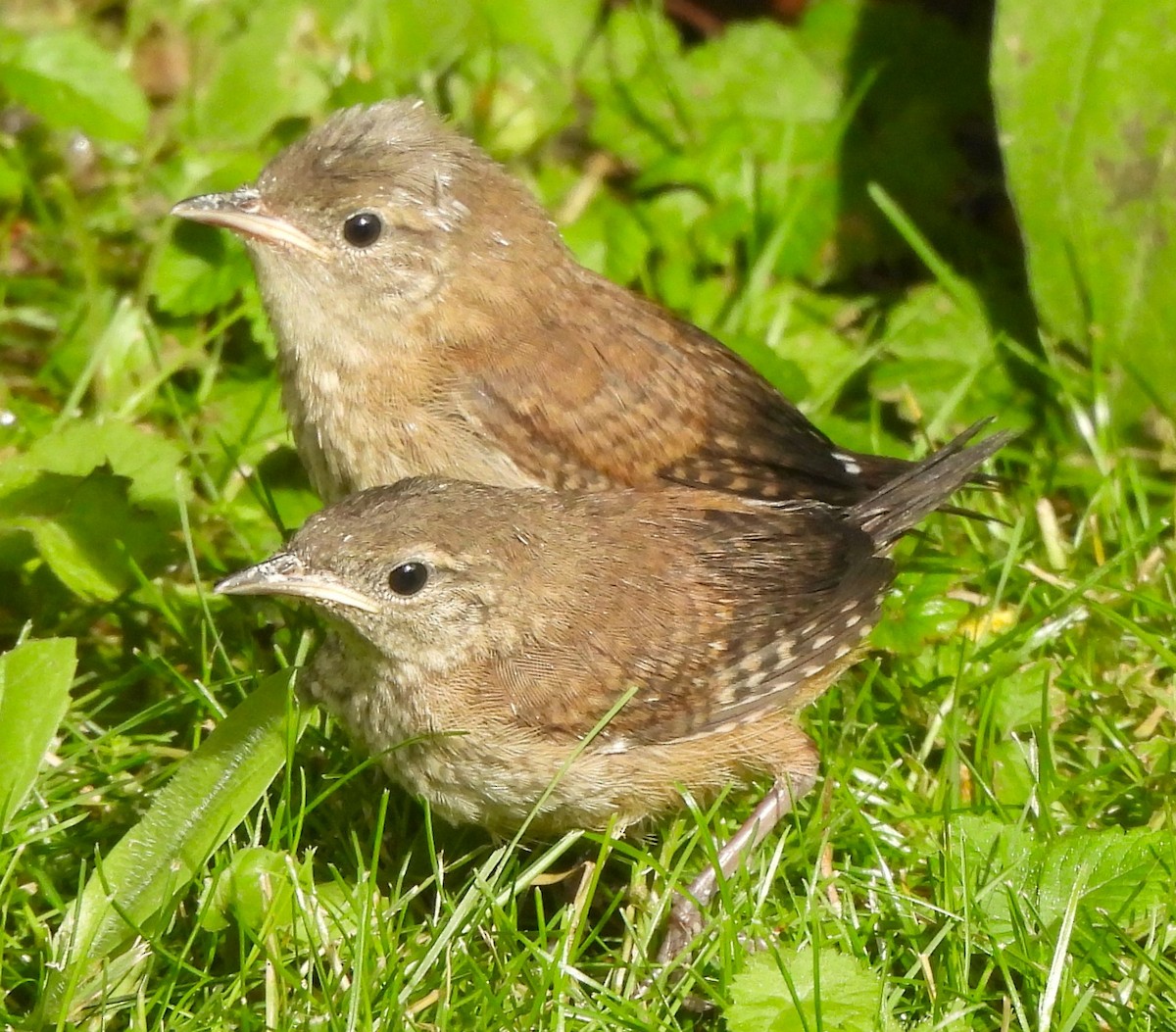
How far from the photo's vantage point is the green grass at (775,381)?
11.7 ft

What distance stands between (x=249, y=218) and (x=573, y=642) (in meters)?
1.50

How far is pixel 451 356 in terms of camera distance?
175 inches

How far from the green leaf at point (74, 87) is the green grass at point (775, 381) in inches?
0.7

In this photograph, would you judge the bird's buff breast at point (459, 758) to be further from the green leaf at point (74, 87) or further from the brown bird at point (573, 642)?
the green leaf at point (74, 87)

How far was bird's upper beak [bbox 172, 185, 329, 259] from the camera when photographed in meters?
4.32

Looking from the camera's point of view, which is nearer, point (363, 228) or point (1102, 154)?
point (363, 228)

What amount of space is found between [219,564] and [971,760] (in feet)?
7.17

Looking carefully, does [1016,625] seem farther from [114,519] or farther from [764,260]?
[114,519]

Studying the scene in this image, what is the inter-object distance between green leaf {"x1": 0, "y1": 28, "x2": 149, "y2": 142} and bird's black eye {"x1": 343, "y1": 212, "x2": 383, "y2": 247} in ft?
5.97

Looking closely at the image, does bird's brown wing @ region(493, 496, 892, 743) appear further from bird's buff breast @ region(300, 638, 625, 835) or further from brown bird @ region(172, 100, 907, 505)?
brown bird @ region(172, 100, 907, 505)

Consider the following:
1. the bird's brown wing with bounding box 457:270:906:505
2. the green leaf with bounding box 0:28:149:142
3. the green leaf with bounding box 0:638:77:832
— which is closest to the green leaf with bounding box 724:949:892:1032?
the bird's brown wing with bounding box 457:270:906:505

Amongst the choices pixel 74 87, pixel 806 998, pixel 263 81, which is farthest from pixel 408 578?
pixel 263 81

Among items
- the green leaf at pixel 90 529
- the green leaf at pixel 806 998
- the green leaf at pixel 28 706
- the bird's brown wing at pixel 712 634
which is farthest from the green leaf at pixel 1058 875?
the green leaf at pixel 90 529

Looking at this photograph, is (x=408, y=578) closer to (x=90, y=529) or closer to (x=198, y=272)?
(x=90, y=529)
